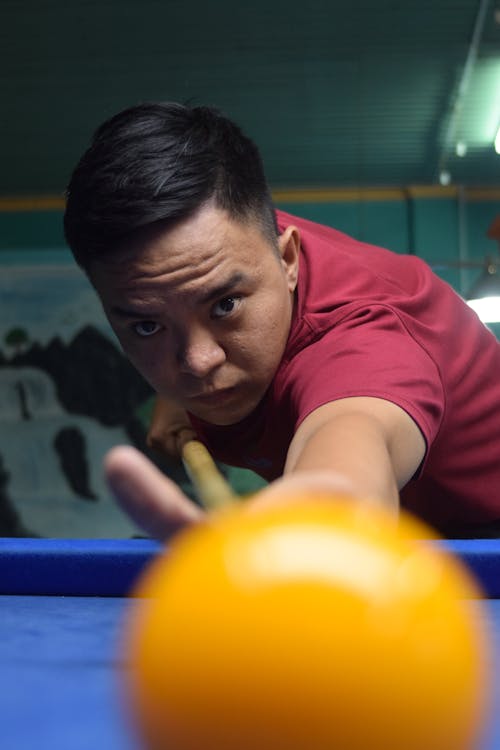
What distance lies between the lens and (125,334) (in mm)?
1549

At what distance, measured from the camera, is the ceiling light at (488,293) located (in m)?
4.15

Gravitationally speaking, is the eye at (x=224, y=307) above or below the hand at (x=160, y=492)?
below

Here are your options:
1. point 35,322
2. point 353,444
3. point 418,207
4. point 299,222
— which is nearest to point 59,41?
point 35,322

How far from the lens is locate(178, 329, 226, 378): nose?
141 cm

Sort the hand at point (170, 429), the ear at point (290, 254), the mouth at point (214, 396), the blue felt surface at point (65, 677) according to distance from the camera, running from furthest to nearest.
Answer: the hand at point (170, 429) < the ear at point (290, 254) < the mouth at point (214, 396) < the blue felt surface at point (65, 677)

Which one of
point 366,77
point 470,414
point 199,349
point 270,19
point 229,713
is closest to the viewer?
point 229,713

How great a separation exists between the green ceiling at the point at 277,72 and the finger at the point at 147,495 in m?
5.18

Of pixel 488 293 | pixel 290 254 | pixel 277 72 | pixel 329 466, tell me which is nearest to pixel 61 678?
pixel 329 466

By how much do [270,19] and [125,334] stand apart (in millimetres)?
4466

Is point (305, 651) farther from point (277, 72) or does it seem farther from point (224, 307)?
point (277, 72)

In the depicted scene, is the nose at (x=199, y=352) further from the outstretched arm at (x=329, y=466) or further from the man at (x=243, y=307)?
the outstretched arm at (x=329, y=466)

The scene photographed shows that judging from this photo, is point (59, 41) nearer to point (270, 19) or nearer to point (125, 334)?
point (270, 19)

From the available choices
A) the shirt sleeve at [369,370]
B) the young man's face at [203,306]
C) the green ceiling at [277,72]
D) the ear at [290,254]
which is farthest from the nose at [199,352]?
the green ceiling at [277,72]

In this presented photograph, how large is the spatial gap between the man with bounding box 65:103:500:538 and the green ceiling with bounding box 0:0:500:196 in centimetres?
416
